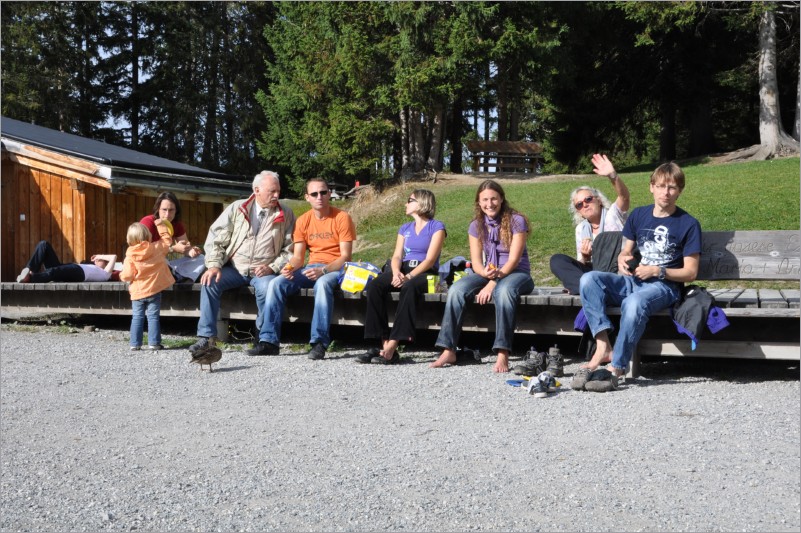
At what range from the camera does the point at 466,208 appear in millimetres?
23188

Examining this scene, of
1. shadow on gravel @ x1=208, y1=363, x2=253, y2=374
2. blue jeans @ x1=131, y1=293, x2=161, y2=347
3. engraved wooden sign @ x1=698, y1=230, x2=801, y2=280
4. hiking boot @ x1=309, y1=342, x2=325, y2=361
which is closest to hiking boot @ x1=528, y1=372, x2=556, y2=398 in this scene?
engraved wooden sign @ x1=698, y1=230, x2=801, y2=280

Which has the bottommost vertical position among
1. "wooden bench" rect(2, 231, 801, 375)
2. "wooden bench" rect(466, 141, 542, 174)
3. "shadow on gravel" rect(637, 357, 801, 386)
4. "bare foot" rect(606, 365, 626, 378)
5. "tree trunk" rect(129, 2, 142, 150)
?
"shadow on gravel" rect(637, 357, 801, 386)

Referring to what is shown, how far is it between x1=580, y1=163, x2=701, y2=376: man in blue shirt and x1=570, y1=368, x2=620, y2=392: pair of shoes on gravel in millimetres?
139

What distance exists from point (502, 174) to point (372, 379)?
23.0 m

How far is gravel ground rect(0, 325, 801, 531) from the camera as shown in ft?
12.6

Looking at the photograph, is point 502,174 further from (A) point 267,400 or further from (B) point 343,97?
(A) point 267,400

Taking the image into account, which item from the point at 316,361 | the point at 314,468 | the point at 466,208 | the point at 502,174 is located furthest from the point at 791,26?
the point at 314,468

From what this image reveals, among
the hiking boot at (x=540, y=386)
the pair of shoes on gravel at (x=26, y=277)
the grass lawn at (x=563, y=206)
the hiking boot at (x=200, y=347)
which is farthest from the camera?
the grass lawn at (x=563, y=206)

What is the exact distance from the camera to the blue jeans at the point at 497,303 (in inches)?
280

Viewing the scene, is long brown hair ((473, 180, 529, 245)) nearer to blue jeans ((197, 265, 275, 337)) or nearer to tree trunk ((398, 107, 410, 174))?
blue jeans ((197, 265, 275, 337))

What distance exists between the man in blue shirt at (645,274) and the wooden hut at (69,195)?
29.4 ft

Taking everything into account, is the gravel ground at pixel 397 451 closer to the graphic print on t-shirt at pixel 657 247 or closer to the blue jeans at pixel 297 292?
the blue jeans at pixel 297 292

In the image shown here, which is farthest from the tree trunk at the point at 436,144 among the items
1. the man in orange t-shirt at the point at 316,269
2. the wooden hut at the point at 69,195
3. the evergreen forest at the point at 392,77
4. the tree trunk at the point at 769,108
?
the man in orange t-shirt at the point at 316,269

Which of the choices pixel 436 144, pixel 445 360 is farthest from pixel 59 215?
pixel 436 144
